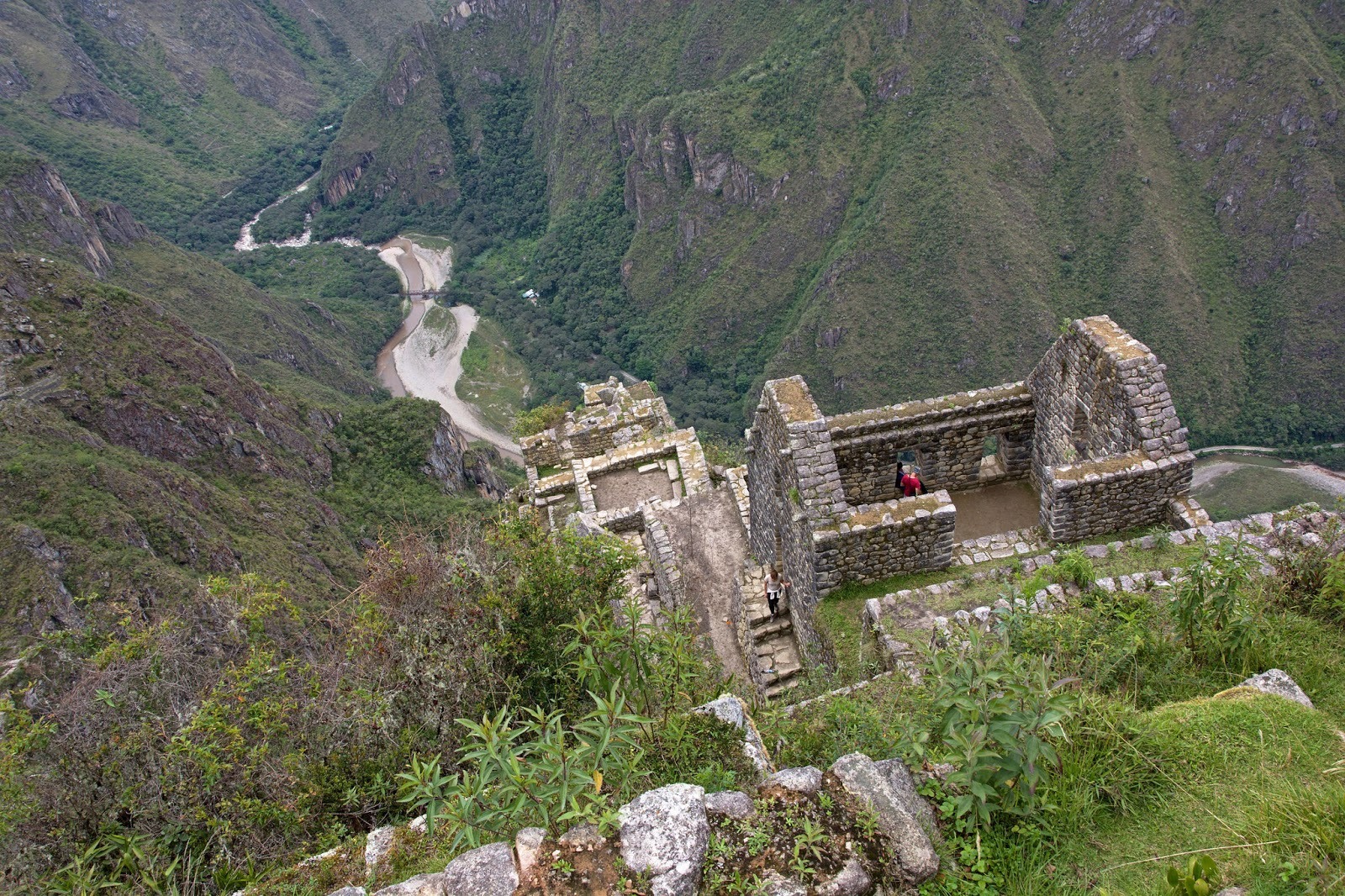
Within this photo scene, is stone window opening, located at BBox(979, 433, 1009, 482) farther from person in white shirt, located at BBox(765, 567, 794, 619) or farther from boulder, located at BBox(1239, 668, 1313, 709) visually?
boulder, located at BBox(1239, 668, 1313, 709)

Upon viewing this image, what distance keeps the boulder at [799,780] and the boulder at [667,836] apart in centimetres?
45

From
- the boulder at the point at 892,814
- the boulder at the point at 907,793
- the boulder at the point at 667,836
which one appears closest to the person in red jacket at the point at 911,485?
the boulder at the point at 907,793

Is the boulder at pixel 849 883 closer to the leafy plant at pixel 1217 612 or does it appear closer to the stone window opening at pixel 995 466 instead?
the leafy plant at pixel 1217 612

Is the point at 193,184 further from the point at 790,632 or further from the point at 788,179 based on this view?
the point at 790,632

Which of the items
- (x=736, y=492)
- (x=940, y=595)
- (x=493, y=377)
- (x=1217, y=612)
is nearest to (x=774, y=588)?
(x=940, y=595)

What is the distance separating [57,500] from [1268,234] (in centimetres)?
11576

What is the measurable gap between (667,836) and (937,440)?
25.4 ft

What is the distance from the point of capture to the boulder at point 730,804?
3660 mm

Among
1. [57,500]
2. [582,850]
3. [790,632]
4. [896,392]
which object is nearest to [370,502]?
[57,500]

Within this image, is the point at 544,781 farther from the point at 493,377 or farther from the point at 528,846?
the point at 493,377

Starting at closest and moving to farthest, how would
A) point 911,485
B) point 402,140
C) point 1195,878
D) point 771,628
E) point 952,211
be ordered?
point 1195,878 < point 911,485 < point 771,628 < point 952,211 < point 402,140

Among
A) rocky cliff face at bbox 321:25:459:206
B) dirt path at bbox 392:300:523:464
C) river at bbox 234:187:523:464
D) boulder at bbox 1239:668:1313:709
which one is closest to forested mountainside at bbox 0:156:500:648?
boulder at bbox 1239:668:1313:709

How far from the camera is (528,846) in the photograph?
11.7 feet

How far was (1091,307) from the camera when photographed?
290 feet
